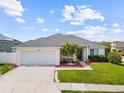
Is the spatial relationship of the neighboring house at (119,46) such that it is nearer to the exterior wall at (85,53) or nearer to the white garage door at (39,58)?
the exterior wall at (85,53)


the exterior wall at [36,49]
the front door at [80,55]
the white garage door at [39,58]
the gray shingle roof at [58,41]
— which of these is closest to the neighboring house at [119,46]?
the gray shingle roof at [58,41]

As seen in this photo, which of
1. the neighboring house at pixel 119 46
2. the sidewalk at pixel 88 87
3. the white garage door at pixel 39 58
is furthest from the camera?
the neighboring house at pixel 119 46

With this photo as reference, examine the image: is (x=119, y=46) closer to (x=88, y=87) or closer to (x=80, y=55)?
(x=80, y=55)

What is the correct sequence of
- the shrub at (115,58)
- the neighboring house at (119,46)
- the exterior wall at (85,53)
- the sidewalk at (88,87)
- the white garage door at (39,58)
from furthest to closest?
the neighboring house at (119,46)
the exterior wall at (85,53)
the shrub at (115,58)
the white garage door at (39,58)
the sidewalk at (88,87)

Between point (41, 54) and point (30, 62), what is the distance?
1.78 meters

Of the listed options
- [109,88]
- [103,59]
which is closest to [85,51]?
[103,59]

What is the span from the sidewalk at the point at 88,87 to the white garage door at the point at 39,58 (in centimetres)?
1408

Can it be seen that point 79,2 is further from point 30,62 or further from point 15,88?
point 30,62

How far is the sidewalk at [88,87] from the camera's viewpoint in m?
14.4

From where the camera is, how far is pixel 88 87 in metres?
15.0

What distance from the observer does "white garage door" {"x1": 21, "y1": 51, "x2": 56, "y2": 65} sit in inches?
1170

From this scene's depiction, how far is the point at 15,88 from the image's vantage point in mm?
14297

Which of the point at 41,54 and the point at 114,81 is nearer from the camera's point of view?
the point at 114,81

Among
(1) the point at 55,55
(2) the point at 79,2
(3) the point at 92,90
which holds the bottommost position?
(3) the point at 92,90
